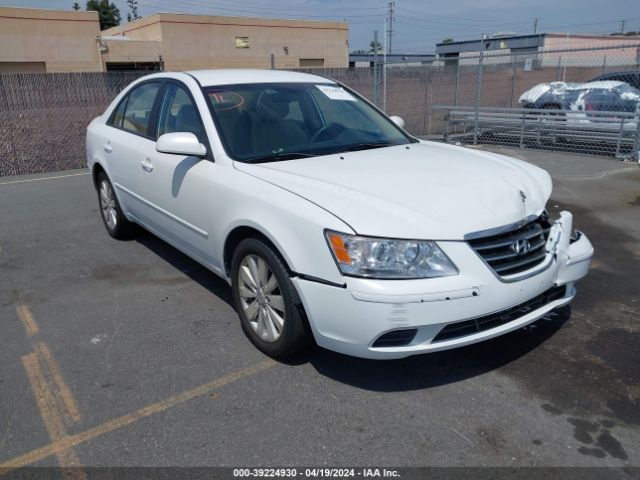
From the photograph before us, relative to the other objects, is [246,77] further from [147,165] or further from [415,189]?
[415,189]

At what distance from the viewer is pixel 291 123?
4.02 metres

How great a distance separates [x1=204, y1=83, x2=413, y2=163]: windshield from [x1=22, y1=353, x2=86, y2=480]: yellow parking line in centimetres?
177

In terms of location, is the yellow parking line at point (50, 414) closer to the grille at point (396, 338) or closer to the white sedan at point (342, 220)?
the white sedan at point (342, 220)

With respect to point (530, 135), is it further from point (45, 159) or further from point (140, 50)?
point (140, 50)

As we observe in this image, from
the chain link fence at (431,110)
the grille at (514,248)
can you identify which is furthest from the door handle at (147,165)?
the chain link fence at (431,110)

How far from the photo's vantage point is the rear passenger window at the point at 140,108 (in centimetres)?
473

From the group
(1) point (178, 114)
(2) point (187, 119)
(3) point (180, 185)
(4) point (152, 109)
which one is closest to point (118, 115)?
(4) point (152, 109)

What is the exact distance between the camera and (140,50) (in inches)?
1403

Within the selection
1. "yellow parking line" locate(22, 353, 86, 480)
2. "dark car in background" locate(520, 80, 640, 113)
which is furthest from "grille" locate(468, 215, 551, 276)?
"dark car in background" locate(520, 80, 640, 113)

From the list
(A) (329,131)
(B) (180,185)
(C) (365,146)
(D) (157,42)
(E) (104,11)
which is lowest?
(B) (180,185)

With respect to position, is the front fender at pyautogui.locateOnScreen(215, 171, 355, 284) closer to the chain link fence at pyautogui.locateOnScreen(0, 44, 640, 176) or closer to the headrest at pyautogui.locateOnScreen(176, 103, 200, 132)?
the headrest at pyautogui.locateOnScreen(176, 103, 200, 132)

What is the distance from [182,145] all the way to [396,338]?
1.90 m

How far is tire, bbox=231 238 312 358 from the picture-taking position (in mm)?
3061

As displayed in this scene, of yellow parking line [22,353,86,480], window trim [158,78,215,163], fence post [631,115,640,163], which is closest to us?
yellow parking line [22,353,86,480]
